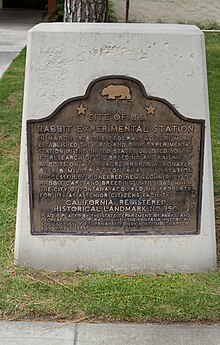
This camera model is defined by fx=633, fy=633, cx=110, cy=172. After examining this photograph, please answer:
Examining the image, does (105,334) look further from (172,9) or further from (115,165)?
(172,9)

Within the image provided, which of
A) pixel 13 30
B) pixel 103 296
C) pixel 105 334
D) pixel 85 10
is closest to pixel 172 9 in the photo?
pixel 13 30

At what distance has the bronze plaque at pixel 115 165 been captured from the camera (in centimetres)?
379

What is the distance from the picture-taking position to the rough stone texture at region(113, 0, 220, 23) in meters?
16.1

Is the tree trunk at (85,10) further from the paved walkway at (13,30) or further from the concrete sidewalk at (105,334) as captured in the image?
the concrete sidewalk at (105,334)

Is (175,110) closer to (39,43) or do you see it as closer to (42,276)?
(39,43)

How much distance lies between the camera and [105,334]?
3.39m

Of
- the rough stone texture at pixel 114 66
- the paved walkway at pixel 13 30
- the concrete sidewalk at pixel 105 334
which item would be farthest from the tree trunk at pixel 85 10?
the concrete sidewalk at pixel 105 334

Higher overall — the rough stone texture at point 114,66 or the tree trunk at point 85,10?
the tree trunk at point 85,10

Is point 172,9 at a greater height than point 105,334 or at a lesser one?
greater

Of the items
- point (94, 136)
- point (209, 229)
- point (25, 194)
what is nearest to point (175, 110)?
point (94, 136)

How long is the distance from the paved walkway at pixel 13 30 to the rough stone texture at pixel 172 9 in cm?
288

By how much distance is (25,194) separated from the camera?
12.8ft

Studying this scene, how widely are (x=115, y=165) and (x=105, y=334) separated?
1.04 m

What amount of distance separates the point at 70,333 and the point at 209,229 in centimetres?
112
